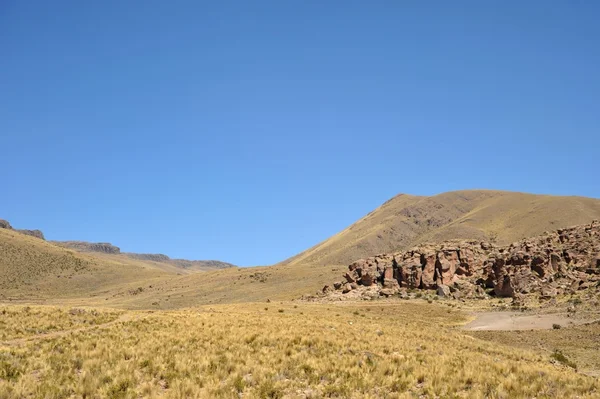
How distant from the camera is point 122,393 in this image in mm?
11406

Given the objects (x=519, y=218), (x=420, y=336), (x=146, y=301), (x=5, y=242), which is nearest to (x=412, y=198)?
(x=519, y=218)

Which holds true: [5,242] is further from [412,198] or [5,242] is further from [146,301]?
[412,198]

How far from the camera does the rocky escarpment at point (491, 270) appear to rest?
176ft

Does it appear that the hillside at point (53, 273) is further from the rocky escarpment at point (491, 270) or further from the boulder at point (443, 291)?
the boulder at point (443, 291)

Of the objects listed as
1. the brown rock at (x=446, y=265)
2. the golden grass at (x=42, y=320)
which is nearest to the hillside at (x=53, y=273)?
the brown rock at (x=446, y=265)

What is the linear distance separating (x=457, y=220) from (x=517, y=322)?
118 m

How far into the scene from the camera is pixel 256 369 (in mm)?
13766

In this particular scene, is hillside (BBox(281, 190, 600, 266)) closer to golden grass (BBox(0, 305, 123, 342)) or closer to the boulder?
the boulder

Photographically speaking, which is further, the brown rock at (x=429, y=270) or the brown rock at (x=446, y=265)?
the brown rock at (x=446, y=265)

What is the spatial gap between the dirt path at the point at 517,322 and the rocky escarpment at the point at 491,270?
10.4 meters

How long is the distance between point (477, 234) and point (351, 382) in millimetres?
123956

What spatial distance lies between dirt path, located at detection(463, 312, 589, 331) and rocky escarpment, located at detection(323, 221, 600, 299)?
34.0ft

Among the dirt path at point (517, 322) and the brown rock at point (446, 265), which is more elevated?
the brown rock at point (446, 265)

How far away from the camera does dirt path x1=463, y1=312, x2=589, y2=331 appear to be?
35862 millimetres
